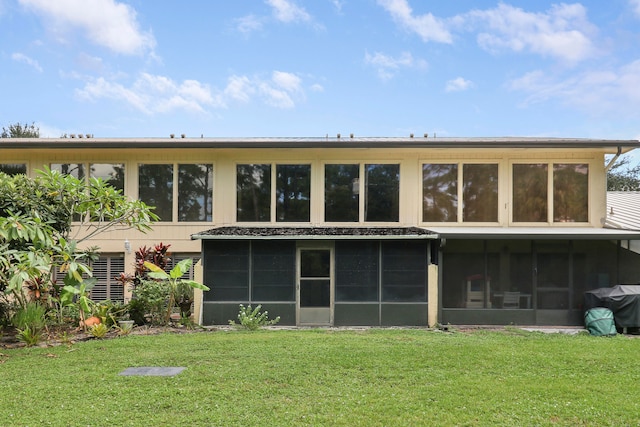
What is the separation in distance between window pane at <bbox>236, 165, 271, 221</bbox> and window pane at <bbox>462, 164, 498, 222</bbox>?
587 centimetres

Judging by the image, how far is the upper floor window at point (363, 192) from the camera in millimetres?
13875

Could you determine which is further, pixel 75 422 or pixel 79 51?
pixel 79 51

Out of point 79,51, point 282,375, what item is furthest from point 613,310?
point 79,51

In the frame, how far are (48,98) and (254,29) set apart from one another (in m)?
10.0

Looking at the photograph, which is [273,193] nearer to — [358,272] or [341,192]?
[341,192]

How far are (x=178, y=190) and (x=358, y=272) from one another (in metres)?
5.99

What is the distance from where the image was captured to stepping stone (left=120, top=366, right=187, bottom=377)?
7.13m

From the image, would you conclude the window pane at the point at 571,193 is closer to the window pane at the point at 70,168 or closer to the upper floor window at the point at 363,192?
the upper floor window at the point at 363,192

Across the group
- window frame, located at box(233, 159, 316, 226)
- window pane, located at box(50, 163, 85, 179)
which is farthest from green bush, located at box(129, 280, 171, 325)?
window pane, located at box(50, 163, 85, 179)

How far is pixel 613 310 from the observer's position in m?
11.3

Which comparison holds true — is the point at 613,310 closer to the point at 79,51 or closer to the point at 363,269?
the point at 363,269

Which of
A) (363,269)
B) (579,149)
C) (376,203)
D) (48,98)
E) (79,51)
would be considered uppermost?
(79,51)

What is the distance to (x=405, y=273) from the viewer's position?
12344mm

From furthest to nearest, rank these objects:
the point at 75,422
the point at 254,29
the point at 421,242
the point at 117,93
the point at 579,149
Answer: the point at 117,93
the point at 254,29
the point at 579,149
the point at 421,242
the point at 75,422
